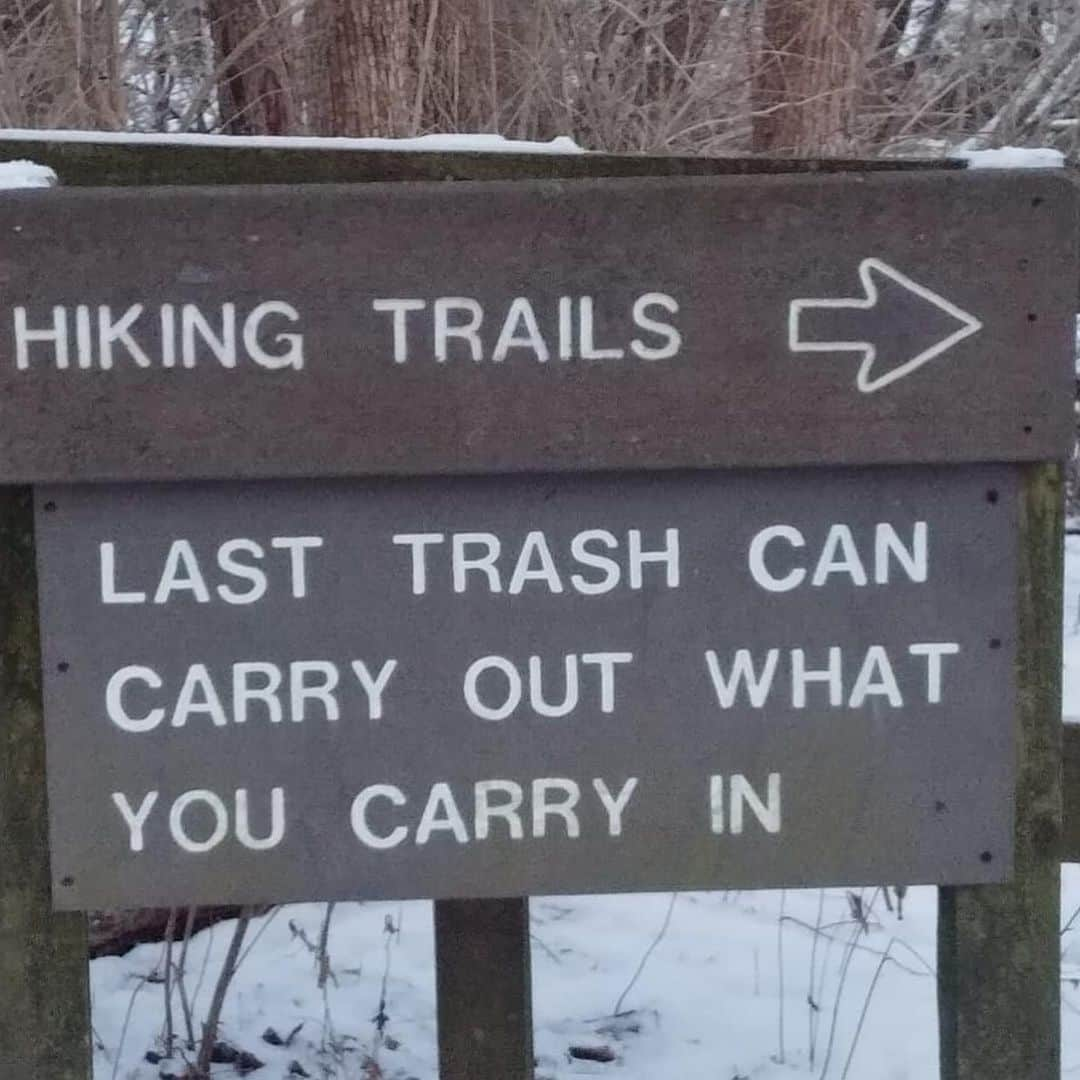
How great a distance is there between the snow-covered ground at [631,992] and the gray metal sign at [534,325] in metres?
1.52

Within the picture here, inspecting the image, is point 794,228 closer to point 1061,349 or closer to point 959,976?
point 1061,349

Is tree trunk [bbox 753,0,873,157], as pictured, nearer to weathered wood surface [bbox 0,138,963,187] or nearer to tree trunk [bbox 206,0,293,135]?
tree trunk [bbox 206,0,293,135]

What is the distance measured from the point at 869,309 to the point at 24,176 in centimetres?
91

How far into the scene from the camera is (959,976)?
1.85 meters

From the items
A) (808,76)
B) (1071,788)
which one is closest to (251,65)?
(808,76)

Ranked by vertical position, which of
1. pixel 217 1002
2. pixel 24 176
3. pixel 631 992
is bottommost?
pixel 631 992

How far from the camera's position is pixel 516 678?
5.72 ft

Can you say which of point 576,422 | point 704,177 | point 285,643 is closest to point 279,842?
point 285,643

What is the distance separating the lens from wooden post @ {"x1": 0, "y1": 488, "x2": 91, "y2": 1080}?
1762 millimetres

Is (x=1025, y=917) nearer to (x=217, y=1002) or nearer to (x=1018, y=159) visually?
(x=1018, y=159)

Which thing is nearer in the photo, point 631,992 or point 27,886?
point 27,886

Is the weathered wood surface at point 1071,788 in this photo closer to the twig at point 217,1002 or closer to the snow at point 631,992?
the snow at point 631,992

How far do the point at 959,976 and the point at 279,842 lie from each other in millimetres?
806

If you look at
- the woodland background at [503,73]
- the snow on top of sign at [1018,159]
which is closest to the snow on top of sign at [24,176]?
the snow on top of sign at [1018,159]
